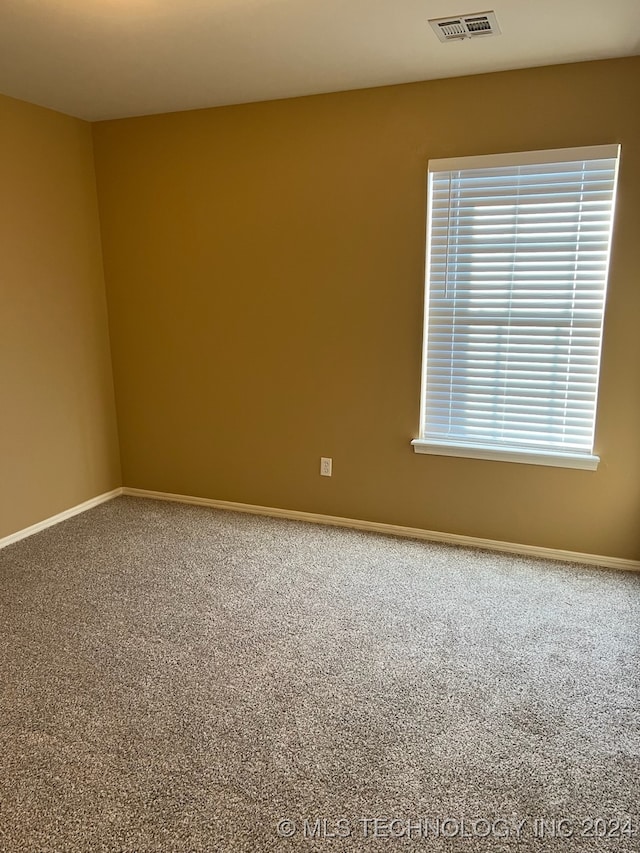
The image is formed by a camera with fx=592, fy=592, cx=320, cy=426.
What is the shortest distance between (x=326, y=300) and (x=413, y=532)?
1.47m

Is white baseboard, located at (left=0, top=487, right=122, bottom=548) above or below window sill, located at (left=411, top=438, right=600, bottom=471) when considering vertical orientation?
below

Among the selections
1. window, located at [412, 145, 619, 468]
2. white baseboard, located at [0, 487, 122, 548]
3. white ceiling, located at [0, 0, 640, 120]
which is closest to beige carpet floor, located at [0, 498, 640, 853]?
white baseboard, located at [0, 487, 122, 548]

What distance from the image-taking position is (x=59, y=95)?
126 inches

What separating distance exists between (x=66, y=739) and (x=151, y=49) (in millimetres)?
2757

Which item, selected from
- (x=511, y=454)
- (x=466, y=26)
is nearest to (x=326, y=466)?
(x=511, y=454)

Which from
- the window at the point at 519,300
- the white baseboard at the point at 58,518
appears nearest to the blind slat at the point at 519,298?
the window at the point at 519,300

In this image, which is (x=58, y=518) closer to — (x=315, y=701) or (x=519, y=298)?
(x=315, y=701)

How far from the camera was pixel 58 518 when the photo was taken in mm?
3773

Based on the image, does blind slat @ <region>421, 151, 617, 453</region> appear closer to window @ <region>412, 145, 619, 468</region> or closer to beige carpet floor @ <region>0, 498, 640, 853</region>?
window @ <region>412, 145, 619, 468</region>

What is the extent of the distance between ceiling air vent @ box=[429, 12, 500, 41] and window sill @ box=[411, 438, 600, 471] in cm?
193

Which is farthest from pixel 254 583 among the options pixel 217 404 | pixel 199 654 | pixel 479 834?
pixel 479 834

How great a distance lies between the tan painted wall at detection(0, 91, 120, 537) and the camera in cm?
333

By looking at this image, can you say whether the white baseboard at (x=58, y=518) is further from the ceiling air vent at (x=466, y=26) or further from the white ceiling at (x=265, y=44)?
the ceiling air vent at (x=466, y=26)

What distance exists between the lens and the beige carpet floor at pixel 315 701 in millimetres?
1643
